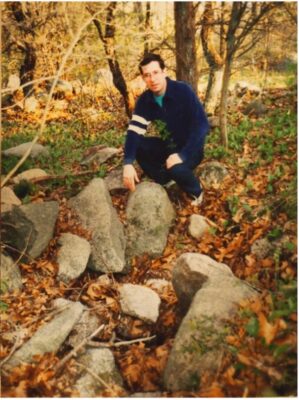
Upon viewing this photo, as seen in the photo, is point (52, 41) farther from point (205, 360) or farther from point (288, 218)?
point (205, 360)

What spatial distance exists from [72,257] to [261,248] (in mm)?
2067

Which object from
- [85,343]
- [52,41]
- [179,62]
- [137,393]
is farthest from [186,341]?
[52,41]

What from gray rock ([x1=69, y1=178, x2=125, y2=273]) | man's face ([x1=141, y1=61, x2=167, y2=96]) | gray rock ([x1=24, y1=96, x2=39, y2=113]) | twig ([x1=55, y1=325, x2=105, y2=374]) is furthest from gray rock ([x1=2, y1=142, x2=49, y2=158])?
gray rock ([x1=24, y1=96, x2=39, y2=113])

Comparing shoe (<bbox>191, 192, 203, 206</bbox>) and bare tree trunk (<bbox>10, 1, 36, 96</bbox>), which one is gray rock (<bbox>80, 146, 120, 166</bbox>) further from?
bare tree trunk (<bbox>10, 1, 36, 96</bbox>)

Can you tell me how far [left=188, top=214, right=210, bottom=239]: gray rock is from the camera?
4840 millimetres

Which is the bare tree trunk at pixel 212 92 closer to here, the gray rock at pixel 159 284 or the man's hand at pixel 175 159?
the man's hand at pixel 175 159

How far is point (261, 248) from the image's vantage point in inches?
167

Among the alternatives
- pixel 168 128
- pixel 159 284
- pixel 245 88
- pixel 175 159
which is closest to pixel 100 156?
pixel 168 128

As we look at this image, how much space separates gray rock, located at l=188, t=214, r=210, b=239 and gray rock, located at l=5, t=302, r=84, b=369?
1721 mm

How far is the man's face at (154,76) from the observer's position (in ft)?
14.5

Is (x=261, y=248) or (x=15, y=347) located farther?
(x=261, y=248)

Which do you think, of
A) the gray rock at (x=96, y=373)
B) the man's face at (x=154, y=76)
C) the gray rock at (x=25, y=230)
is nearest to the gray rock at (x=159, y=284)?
the gray rock at (x=96, y=373)

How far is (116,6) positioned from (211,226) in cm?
682

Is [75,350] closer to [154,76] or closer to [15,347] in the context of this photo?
[15,347]
